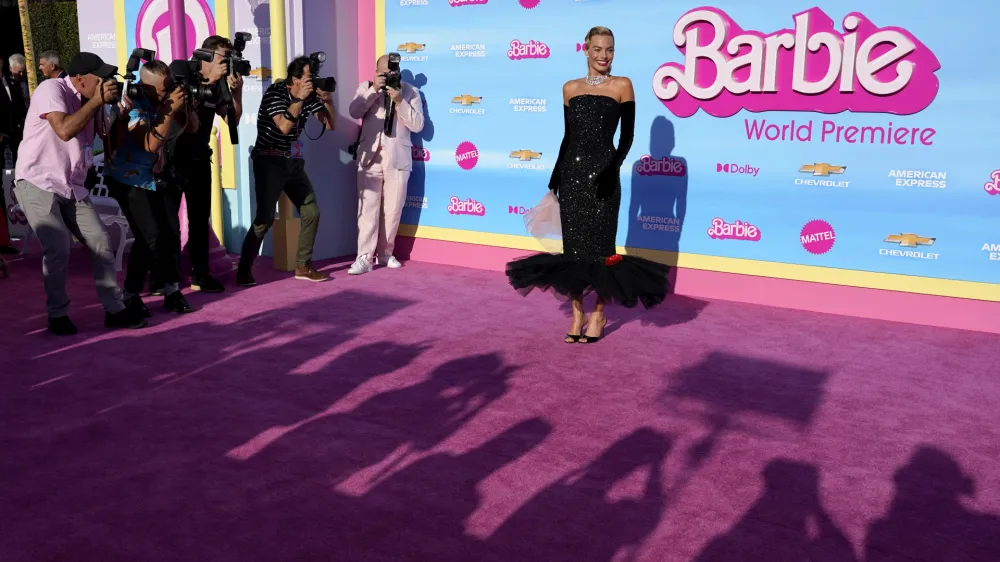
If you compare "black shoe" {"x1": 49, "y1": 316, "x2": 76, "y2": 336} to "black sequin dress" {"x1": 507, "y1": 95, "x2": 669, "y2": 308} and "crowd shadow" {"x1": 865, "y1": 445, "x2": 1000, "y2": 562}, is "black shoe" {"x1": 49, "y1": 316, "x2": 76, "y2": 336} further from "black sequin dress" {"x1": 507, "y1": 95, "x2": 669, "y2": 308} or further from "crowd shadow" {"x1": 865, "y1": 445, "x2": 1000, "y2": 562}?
"crowd shadow" {"x1": 865, "y1": 445, "x2": 1000, "y2": 562}

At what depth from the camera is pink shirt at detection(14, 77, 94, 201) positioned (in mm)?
4977

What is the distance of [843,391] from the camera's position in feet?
15.7

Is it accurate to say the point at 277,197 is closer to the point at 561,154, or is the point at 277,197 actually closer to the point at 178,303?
the point at 178,303

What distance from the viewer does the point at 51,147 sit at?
16.6 feet

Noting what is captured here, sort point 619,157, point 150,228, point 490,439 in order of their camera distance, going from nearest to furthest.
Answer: point 490,439
point 619,157
point 150,228

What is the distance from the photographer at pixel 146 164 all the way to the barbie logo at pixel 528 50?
9.84ft

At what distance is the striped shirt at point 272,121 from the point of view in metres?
6.75

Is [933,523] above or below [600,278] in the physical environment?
below

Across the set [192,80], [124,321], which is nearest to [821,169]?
[192,80]

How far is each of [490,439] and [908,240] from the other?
4011 millimetres

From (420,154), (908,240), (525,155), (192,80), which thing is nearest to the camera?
(192,80)

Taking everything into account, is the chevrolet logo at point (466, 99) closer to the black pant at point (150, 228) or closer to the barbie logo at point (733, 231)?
the barbie logo at point (733, 231)

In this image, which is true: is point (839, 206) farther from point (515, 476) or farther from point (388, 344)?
point (515, 476)

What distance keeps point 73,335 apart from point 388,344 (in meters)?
2.02
